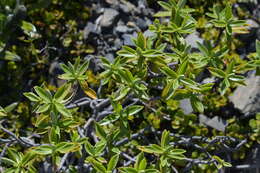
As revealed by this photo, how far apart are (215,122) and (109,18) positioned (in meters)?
1.32

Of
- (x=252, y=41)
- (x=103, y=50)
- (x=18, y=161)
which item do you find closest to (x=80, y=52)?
(x=103, y=50)

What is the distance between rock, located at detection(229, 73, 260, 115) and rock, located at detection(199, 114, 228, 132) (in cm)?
18

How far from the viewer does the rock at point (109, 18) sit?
3742mm

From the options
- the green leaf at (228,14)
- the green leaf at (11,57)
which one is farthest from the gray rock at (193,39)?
the green leaf at (11,57)

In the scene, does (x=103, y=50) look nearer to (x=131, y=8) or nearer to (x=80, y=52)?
(x=80, y=52)

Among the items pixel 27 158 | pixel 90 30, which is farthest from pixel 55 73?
pixel 27 158

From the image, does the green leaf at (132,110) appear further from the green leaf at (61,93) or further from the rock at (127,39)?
the rock at (127,39)

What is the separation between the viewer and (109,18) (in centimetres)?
375

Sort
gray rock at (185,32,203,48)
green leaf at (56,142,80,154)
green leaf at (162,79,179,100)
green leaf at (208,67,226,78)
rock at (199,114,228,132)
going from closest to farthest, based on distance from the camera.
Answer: green leaf at (56,142,80,154) → green leaf at (162,79,179,100) → green leaf at (208,67,226,78) → rock at (199,114,228,132) → gray rock at (185,32,203,48)

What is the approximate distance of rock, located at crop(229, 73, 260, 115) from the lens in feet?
11.4

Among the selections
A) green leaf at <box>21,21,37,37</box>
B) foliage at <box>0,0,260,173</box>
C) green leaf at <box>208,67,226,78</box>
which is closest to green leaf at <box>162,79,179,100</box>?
foliage at <box>0,0,260,173</box>

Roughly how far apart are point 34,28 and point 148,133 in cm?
131

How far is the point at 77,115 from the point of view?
139 inches

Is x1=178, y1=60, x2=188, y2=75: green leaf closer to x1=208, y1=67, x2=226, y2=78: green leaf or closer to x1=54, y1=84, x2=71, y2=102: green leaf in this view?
x1=208, y1=67, x2=226, y2=78: green leaf
